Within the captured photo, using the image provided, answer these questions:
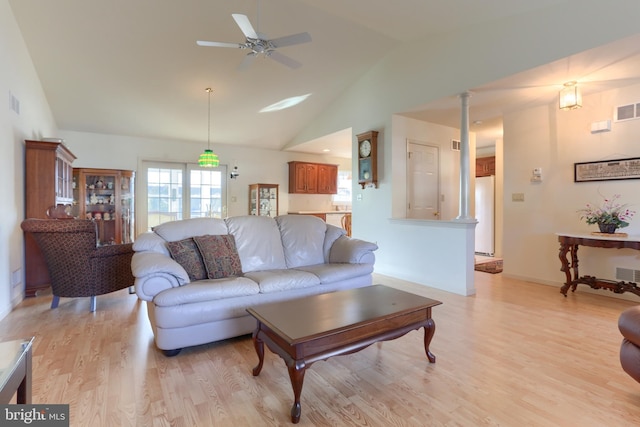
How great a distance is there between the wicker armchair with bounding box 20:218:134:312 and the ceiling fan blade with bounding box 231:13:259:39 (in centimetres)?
240

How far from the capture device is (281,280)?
2705 millimetres

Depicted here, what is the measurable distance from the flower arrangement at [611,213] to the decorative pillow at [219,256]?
13.5 ft

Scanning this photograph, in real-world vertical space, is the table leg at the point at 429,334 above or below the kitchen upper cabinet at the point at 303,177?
below

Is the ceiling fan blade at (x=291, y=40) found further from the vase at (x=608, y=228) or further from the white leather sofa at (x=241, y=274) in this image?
the vase at (x=608, y=228)

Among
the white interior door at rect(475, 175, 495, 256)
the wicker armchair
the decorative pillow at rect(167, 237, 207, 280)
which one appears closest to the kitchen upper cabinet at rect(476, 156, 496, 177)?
the white interior door at rect(475, 175, 495, 256)

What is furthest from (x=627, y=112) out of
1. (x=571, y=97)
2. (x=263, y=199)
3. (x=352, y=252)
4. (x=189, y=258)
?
(x=263, y=199)

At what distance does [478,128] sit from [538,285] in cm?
281

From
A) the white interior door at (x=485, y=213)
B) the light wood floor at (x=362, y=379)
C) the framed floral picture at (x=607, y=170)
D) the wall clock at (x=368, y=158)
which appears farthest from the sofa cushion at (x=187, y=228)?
the white interior door at (x=485, y=213)

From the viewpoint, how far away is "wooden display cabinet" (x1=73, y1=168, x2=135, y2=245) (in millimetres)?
5688

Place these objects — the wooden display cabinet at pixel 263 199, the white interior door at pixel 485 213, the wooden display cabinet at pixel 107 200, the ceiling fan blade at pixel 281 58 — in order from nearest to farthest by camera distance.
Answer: the ceiling fan blade at pixel 281 58
the wooden display cabinet at pixel 107 200
the white interior door at pixel 485 213
the wooden display cabinet at pixel 263 199

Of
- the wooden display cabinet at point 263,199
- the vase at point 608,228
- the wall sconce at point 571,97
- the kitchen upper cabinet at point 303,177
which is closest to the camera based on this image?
the wall sconce at point 571,97

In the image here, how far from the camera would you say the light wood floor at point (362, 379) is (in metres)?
1.66

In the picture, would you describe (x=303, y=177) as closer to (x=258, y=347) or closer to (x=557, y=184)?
(x=557, y=184)

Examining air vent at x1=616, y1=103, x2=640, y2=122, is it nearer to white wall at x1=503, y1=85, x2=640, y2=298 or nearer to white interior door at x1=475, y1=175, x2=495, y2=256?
white wall at x1=503, y1=85, x2=640, y2=298
